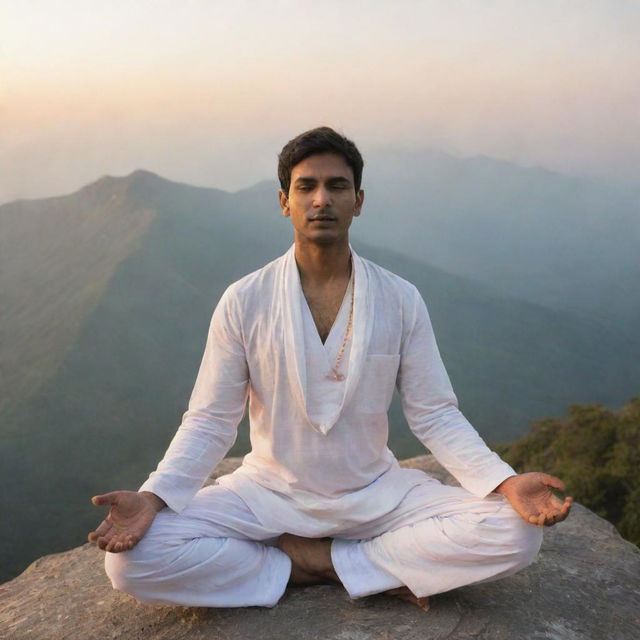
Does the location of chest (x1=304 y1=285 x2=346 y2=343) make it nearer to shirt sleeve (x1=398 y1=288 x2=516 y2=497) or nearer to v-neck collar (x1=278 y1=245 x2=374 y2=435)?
v-neck collar (x1=278 y1=245 x2=374 y2=435)

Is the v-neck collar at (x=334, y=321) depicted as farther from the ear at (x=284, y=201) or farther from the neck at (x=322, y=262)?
the ear at (x=284, y=201)

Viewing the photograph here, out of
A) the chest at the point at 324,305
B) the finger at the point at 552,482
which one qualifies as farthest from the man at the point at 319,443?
the finger at the point at 552,482

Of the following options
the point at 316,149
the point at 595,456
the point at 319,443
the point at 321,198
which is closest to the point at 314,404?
the point at 319,443

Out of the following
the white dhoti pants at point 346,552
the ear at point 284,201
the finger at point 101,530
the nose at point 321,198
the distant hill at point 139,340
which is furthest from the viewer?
the distant hill at point 139,340

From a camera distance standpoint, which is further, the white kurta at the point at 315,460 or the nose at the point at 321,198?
the nose at the point at 321,198

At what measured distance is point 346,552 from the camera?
133 inches

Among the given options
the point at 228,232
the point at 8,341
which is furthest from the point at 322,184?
the point at 228,232

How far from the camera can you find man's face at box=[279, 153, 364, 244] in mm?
3340

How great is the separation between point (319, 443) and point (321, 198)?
3.49 ft

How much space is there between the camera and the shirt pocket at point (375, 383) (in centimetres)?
340

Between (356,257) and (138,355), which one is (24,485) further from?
(356,257)

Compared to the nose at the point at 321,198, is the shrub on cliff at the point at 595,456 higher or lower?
lower

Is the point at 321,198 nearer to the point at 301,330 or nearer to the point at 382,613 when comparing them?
the point at 301,330

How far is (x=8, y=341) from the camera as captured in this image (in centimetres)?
2817
